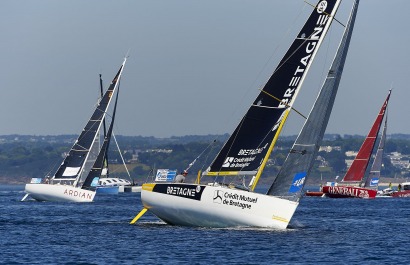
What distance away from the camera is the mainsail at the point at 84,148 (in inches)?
3187

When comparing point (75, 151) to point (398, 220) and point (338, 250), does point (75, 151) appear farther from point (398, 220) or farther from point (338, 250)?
point (338, 250)

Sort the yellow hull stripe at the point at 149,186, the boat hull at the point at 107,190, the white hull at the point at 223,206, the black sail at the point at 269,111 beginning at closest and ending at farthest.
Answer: the white hull at the point at 223,206 < the black sail at the point at 269,111 < the yellow hull stripe at the point at 149,186 < the boat hull at the point at 107,190

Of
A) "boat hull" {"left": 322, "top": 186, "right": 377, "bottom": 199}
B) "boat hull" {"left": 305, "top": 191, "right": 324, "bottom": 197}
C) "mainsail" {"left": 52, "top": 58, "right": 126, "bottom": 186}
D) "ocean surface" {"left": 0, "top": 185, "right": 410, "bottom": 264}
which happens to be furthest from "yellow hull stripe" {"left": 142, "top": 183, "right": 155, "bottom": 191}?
"boat hull" {"left": 305, "top": 191, "right": 324, "bottom": 197}

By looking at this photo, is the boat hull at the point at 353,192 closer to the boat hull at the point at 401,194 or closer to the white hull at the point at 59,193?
the boat hull at the point at 401,194

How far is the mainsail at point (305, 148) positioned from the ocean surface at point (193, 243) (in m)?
1.68

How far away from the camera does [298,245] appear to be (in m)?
38.7

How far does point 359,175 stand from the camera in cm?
10162

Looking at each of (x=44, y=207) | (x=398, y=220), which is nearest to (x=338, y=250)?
(x=398, y=220)

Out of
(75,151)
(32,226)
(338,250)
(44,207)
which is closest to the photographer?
(338,250)

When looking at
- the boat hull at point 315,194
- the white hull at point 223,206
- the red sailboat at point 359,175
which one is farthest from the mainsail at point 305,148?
the boat hull at point 315,194

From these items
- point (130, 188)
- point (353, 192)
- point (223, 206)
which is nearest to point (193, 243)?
point (223, 206)

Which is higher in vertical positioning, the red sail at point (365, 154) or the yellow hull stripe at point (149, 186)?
the yellow hull stripe at point (149, 186)

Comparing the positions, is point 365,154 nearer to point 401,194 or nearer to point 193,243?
point 401,194

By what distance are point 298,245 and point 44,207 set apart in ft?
111
